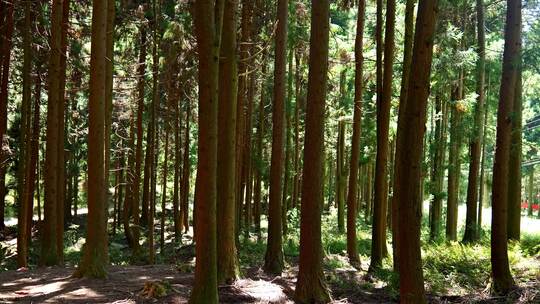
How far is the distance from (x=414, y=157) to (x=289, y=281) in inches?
196

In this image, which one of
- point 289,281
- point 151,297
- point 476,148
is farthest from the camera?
point 476,148

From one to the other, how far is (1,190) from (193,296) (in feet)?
68.8

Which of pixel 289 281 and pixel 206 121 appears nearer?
pixel 206 121

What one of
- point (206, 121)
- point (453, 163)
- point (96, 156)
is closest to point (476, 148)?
point (453, 163)

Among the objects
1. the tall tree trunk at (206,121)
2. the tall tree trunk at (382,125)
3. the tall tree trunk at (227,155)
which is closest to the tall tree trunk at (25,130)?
the tall tree trunk at (227,155)

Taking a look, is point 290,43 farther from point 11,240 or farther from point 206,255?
point 11,240

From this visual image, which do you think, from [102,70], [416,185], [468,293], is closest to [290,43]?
[102,70]

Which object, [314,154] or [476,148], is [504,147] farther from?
[476,148]

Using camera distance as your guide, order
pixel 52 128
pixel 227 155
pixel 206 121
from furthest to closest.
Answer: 1. pixel 52 128
2. pixel 227 155
3. pixel 206 121

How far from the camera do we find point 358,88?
14938mm

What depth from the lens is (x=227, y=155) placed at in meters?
9.14

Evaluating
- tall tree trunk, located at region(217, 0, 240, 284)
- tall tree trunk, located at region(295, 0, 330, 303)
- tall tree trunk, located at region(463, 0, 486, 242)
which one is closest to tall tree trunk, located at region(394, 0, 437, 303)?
tall tree trunk, located at region(295, 0, 330, 303)

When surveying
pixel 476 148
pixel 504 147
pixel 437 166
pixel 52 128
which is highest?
pixel 52 128

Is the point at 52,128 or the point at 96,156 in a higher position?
the point at 52,128
